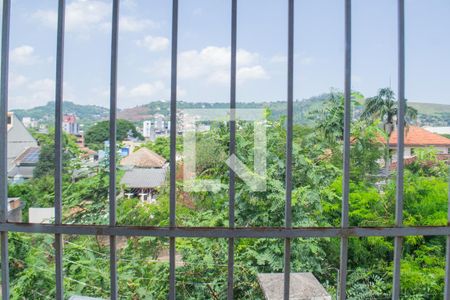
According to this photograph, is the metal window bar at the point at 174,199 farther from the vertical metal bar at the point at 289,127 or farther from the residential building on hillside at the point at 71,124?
the residential building on hillside at the point at 71,124

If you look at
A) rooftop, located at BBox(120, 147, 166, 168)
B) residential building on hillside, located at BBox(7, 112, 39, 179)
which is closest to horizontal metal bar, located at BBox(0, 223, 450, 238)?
residential building on hillside, located at BBox(7, 112, 39, 179)

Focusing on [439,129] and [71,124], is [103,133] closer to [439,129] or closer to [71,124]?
[71,124]

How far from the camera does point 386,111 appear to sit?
3.21 metres

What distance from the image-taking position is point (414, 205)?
15.4ft

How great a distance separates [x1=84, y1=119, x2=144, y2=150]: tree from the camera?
7.64 feet

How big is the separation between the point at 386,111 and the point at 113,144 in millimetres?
2586

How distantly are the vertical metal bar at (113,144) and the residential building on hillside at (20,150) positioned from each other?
85 cm

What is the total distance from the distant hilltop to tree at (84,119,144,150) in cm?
4

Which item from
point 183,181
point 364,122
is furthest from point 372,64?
point 183,181

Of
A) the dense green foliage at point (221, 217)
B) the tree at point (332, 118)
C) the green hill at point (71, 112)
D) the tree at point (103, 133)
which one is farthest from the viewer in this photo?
the tree at point (332, 118)

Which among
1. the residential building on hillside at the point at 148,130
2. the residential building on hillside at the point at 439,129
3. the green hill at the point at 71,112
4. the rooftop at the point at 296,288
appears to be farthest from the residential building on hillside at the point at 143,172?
the residential building on hillside at the point at 439,129

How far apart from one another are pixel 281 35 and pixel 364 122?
1254 millimetres

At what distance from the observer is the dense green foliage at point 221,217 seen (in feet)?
8.57

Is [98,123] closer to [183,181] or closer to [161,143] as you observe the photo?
[161,143]
